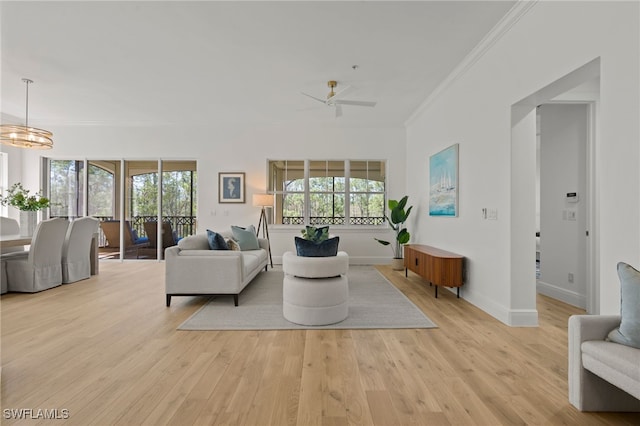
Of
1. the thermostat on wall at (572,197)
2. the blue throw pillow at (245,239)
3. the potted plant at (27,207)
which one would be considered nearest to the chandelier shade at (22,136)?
the potted plant at (27,207)

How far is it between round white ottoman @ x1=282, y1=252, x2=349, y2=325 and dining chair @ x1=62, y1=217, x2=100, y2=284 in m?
3.75

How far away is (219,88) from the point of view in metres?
4.64

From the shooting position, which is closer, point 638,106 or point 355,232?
point 638,106

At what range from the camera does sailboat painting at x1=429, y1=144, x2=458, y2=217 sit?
4.07 meters

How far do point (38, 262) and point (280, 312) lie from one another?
3487mm

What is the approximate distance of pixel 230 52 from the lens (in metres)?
3.55

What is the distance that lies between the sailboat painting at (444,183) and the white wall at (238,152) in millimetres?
1714

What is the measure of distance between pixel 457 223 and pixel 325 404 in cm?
308

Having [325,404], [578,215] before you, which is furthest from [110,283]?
[578,215]

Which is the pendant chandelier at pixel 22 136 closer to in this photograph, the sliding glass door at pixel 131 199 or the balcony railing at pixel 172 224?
the sliding glass door at pixel 131 199

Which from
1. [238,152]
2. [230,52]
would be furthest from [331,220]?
[230,52]

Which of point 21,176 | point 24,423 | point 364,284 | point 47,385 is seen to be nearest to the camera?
point 24,423

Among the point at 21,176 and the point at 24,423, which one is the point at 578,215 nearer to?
the point at 24,423

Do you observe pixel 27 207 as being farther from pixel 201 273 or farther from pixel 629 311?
pixel 629 311
